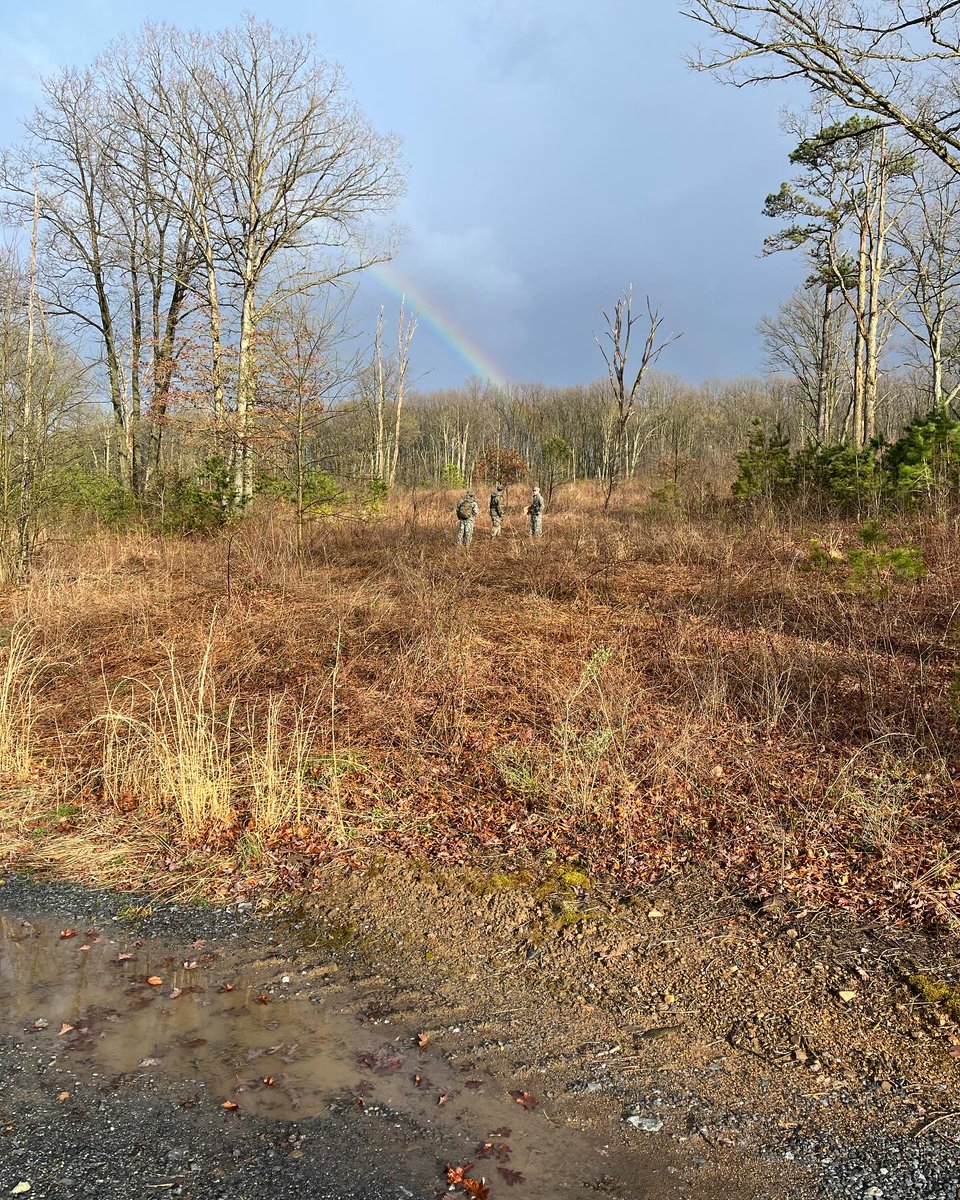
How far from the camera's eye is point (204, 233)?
1803cm

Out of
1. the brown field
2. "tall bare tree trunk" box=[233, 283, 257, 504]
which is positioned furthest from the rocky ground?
"tall bare tree trunk" box=[233, 283, 257, 504]

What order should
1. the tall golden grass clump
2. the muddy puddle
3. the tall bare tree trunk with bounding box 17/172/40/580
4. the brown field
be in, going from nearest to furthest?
the muddy puddle < the brown field < the tall golden grass clump < the tall bare tree trunk with bounding box 17/172/40/580

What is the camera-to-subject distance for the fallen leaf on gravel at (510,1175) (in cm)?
224

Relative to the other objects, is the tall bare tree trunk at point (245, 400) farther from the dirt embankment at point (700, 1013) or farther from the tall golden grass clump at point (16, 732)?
the dirt embankment at point (700, 1013)

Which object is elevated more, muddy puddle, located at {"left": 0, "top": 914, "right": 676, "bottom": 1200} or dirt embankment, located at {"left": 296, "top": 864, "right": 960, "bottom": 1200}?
dirt embankment, located at {"left": 296, "top": 864, "right": 960, "bottom": 1200}

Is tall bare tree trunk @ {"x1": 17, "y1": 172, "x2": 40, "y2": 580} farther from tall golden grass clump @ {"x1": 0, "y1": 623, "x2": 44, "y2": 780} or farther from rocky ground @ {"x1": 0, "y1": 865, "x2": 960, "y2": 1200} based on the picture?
rocky ground @ {"x1": 0, "y1": 865, "x2": 960, "y2": 1200}

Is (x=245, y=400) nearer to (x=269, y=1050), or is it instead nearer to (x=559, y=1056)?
(x=269, y=1050)

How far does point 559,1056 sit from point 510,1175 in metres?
0.59

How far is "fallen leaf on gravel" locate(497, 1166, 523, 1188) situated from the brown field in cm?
184

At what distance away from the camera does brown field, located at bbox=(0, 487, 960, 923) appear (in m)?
4.27

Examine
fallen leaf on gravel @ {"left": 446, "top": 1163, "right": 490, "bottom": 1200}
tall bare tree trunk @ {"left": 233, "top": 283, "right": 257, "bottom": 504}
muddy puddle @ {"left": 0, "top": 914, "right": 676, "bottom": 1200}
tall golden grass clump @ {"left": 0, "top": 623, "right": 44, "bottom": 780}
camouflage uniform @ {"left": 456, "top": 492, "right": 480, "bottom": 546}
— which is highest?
tall bare tree trunk @ {"left": 233, "top": 283, "right": 257, "bottom": 504}

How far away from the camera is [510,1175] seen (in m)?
2.27

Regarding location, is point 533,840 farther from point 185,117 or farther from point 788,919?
point 185,117

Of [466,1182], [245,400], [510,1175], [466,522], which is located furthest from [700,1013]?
[245,400]
